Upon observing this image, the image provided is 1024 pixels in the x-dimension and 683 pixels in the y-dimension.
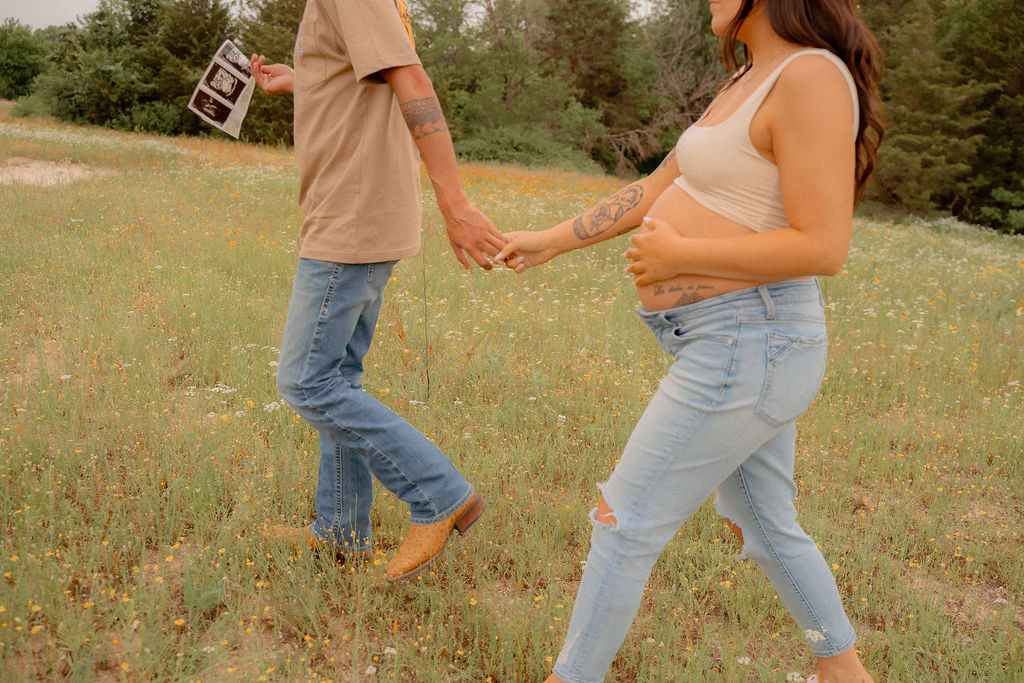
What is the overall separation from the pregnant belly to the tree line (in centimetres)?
2072

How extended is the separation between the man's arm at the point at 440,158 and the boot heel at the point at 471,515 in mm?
876

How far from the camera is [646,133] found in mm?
37000

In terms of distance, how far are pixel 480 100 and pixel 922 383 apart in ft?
103

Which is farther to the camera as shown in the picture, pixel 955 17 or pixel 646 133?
pixel 646 133

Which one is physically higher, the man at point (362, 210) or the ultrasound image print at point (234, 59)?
the ultrasound image print at point (234, 59)

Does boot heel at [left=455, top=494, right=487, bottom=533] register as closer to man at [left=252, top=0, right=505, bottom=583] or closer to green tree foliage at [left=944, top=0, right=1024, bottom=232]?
man at [left=252, top=0, right=505, bottom=583]

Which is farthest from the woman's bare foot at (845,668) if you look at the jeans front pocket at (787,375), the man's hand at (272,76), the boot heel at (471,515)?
the man's hand at (272,76)

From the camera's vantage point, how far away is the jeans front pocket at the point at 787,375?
1.71 m

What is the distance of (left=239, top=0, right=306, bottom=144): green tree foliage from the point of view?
25594 mm

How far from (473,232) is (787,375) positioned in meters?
A: 1.08

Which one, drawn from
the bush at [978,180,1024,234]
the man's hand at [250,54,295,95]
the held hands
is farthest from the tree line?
the held hands

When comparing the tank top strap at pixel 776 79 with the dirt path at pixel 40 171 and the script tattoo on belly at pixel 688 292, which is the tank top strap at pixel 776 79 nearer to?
the script tattoo on belly at pixel 688 292

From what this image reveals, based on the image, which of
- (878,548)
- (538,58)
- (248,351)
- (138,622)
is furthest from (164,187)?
(538,58)

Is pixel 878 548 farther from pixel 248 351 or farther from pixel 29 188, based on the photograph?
pixel 29 188
